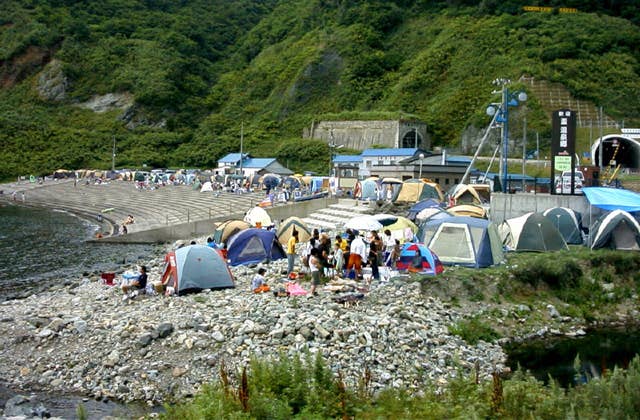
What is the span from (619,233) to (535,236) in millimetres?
2867

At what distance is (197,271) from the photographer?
18.4 metres

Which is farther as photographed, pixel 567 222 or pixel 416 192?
pixel 416 192

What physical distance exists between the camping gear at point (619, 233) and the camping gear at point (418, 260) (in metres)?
6.75

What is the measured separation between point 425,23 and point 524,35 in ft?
69.2

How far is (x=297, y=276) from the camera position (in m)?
19.2

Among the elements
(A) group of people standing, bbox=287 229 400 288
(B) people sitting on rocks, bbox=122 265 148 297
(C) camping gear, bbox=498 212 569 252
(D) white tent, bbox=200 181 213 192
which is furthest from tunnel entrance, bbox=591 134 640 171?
(B) people sitting on rocks, bbox=122 265 148 297

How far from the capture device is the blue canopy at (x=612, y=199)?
23.2 metres

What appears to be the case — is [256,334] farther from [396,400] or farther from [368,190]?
[368,190]

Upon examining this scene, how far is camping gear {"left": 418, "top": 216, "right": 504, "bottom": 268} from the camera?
806 inches

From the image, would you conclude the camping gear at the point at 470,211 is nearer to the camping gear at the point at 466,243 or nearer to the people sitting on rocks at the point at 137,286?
the camping gear at the point at 466,243

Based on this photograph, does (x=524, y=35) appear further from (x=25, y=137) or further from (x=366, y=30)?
(x=25, y=137)

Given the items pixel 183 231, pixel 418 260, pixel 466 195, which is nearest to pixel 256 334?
pixel 418 260

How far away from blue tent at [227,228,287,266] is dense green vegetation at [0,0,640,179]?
133ft

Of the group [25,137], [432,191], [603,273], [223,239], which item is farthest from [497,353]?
[25,137]
